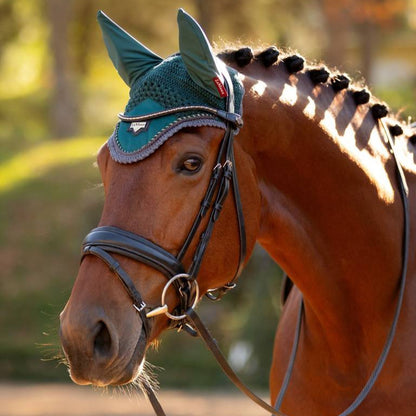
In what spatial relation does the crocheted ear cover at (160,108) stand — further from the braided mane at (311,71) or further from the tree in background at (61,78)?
the tree in background at (61,78)

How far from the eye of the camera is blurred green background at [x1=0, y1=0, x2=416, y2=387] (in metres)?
10.7

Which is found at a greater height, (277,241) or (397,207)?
(397,207)

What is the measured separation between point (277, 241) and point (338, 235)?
0.24m

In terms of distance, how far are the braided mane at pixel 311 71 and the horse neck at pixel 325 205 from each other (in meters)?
0.06

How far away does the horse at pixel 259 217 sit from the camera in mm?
2777

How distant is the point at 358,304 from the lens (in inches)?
131

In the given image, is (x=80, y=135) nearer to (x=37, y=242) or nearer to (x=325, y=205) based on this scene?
(x=37, y=242)

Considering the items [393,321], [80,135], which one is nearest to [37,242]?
[80,135]

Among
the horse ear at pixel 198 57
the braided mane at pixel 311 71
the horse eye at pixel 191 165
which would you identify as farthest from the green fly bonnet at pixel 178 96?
the braided mane at pixel 311 71

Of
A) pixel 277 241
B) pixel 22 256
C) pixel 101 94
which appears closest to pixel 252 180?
pixel 277 241

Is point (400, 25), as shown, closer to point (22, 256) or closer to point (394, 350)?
point (22, 256)

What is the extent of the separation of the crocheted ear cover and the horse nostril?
1.90 feet

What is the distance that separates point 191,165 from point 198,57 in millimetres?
386

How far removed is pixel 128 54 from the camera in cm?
317
